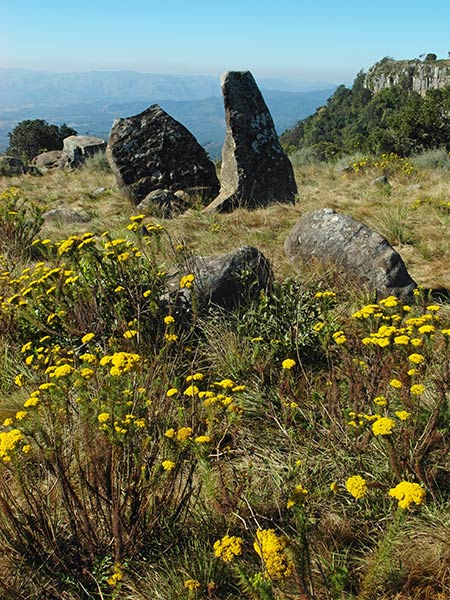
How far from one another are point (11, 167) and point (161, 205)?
700 cm

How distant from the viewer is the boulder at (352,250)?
4.61m

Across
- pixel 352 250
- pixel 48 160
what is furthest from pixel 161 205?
pixel 48 160

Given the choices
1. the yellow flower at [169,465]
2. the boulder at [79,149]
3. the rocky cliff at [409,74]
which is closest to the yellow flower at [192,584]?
the yellow flower at [169,465]

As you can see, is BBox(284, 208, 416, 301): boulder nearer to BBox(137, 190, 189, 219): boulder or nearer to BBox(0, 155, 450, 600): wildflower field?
BBox(0, 155, 450, 600): wildflower field

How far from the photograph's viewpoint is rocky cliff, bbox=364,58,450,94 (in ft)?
245

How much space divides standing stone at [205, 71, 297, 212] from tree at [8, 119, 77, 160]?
48.6 feet

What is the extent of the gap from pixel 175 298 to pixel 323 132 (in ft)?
226

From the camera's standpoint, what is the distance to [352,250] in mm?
4910

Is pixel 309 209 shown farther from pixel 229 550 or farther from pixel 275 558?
pixel 275 558

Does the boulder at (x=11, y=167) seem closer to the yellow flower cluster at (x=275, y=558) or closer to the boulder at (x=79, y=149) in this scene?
the boulder at (x=79, y=149)

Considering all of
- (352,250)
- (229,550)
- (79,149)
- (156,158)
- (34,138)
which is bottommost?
(229,550)

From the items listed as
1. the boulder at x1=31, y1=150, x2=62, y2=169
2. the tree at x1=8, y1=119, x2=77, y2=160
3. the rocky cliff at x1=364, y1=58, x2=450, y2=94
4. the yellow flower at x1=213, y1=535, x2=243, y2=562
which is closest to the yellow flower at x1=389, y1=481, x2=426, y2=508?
the yellow flower at x1=213, y1=535, x2=243, y2=562

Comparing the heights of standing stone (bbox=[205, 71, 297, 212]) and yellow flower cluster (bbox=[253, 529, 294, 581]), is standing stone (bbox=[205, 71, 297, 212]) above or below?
above

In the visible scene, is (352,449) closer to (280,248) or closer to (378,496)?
(378,496)
